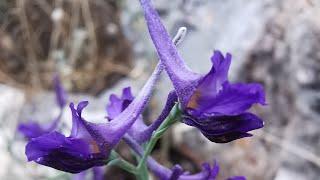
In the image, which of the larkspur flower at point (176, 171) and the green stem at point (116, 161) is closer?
the green stem at point (116, 161)

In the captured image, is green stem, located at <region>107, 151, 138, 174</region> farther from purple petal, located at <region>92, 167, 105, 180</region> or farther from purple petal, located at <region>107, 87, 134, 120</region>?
purple petal, located at <region>92, 167, 105, 180</region>

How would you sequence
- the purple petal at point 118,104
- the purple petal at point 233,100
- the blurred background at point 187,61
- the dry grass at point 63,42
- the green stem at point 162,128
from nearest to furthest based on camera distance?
the purple petal at point 233,100
the green stem at point 162,128
the purple petal at point 118,104
the blurred background at point 187,61
the dry grass at point 63,42

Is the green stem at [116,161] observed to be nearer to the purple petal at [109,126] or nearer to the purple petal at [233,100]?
the purple petal at [109,126]

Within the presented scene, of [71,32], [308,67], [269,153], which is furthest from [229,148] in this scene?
[71,32]

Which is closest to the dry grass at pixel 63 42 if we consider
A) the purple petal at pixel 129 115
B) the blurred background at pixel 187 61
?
the blurred background at pixel 187 61

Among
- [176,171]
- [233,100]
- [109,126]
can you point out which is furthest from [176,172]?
[233,100]

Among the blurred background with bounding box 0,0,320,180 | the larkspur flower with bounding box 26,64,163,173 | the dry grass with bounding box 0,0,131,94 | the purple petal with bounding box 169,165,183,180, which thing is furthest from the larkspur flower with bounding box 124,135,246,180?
the dry grass with bounding box 0,0,131,94

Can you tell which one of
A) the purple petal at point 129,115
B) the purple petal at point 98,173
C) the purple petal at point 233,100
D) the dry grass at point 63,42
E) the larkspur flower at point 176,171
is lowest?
the dry grass at point 63,42

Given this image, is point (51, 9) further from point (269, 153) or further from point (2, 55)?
point (269, 153)
